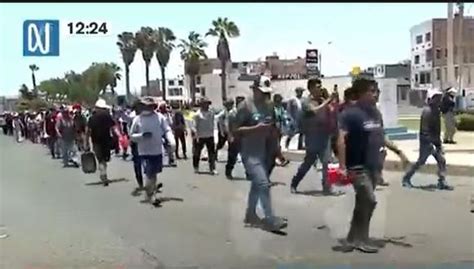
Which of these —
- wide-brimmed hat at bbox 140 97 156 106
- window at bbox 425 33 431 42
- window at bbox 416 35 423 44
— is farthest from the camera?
window at bbox 416 35 423 44

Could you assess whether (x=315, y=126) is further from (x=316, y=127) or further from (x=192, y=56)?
(x=192, y=56)

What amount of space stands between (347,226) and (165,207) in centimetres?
327

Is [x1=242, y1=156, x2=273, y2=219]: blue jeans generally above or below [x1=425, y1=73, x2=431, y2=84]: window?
below

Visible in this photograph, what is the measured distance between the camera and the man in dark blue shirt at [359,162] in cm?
843

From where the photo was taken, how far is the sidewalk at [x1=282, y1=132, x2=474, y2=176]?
15828 mm

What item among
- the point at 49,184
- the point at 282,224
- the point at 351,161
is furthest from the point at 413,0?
the point at 49,184

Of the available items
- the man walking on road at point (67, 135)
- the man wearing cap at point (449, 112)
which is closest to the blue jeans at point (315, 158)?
the man wearing cap at point (449, 112)

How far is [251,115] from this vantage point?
9.68m

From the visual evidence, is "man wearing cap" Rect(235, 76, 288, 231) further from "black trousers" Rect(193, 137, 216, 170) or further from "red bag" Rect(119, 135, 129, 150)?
"red bag" Rect(119, 135, 129, 150)

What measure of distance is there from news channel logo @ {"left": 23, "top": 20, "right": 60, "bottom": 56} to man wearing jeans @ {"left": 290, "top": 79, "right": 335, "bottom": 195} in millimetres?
3619

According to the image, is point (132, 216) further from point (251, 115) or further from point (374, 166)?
point (374, 166)

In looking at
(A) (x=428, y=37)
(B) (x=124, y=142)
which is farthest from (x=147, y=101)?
(A) (x=428, y=37)

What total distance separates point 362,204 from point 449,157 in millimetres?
10117

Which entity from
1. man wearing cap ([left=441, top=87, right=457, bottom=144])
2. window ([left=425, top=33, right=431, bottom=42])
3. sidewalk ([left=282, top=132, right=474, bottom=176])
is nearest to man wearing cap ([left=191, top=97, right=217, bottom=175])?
sidewalk ([left=282, top=132, right=474, bottom=176])
